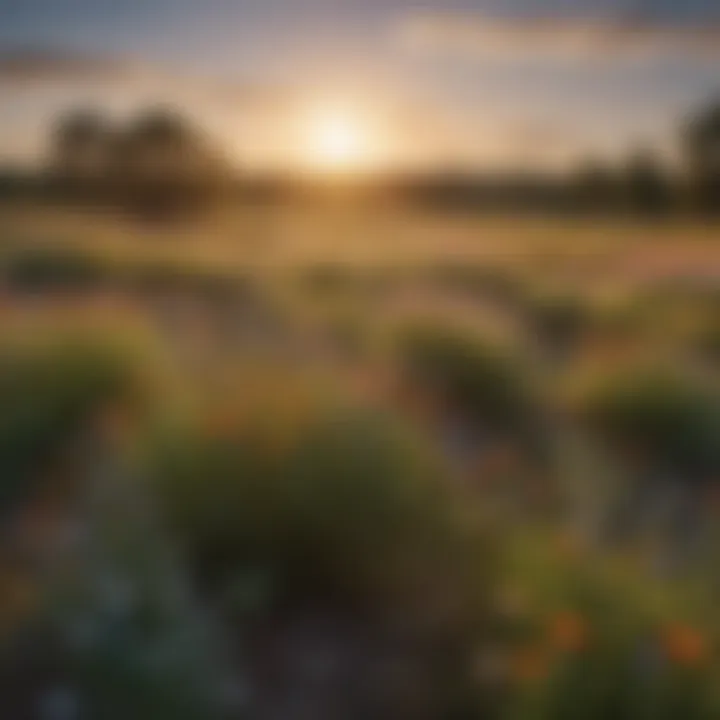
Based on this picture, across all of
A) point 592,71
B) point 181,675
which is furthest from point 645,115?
point 181,675

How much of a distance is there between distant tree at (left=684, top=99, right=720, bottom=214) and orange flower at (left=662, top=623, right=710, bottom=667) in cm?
70

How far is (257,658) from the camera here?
2066 millimetres

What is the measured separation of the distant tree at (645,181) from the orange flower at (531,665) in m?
0.75

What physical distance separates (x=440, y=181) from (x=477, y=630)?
0.73m

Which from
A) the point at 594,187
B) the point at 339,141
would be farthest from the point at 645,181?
the point at 339,141

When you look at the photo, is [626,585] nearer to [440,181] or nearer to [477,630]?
[477,630]

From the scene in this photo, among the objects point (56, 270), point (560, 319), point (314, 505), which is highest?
point (56, 270)

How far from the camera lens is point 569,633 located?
1.99 metres

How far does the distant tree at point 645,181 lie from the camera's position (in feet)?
7.13

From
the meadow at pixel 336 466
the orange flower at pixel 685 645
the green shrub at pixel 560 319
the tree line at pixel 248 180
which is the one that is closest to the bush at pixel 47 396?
the meadow at pixel 336 466

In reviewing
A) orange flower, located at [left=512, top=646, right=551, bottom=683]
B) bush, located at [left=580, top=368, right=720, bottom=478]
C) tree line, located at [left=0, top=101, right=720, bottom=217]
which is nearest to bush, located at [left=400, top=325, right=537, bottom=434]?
bush, located at [left=580, top=368, right=720, bottom=478]

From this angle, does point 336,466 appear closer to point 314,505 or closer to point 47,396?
point 314,505

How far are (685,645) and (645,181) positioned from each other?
0.75m

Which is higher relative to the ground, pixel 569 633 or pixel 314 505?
pixel 314 505
